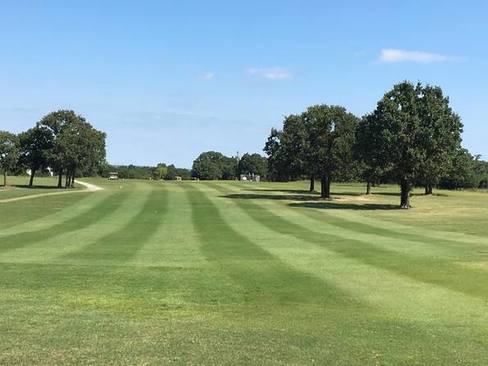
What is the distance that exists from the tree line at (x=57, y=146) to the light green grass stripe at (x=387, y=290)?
69.9 metres

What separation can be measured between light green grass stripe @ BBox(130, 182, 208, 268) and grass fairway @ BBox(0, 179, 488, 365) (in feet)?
0.22

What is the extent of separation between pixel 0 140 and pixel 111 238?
69.9 m

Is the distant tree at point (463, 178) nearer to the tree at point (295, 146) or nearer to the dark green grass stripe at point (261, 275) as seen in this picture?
the tree at point (295, 146)

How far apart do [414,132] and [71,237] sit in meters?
32.4

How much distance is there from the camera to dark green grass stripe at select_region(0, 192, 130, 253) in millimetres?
23969

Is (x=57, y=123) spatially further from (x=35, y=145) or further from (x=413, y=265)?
(x=413, y=265)

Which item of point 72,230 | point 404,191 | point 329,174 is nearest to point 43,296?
point 72,230

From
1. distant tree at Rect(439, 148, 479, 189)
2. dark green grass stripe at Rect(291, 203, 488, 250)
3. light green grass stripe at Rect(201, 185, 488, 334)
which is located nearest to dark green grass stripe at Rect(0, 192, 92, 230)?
dark green grass stripe at Rect(291, 203, 488, 250)

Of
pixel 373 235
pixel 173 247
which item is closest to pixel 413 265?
pixel 173 247

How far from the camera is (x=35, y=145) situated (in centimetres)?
9344

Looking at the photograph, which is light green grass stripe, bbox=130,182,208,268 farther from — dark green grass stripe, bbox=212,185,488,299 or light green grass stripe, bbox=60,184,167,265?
dark green grass stripe, bbox=212,185,488,299

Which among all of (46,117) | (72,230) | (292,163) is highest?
(46,117)

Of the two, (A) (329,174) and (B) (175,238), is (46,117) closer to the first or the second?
(A) (329,174)

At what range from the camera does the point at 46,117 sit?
3563 inches
